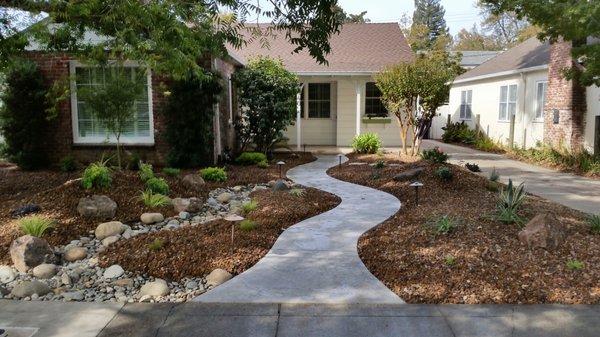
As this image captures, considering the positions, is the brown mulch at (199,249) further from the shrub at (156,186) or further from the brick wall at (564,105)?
the brick wall at (564,105)

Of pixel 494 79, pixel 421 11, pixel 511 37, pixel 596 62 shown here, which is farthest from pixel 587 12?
pixel 421 11

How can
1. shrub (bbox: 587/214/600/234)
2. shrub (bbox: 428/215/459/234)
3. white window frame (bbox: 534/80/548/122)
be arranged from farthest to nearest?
white window frame (bbox: 534/80/548/122) < shrub (bbox: 587/214/600/234) < shrub (bbox: 428/215/459/234)

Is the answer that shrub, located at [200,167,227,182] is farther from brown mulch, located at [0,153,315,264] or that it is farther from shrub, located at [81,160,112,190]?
shrub, located at [81,160,112,190]

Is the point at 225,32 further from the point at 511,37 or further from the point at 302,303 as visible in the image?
the point at 511,37

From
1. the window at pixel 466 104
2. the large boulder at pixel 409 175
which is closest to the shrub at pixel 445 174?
the large boulder at pixel 409 175

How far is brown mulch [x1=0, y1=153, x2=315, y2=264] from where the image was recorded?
243 inches

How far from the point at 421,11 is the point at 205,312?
72.8 meters

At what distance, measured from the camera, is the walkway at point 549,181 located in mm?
8797

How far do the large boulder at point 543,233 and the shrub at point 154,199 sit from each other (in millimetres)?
4794

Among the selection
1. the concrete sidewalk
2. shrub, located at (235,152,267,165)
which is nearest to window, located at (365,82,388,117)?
shrub, located at (235,152,267,165)

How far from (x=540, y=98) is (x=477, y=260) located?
13.4 m

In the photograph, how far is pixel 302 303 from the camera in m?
4.35

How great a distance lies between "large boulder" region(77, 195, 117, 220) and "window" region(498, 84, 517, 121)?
1546cm

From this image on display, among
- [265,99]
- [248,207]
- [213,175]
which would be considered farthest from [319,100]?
[248,207]
